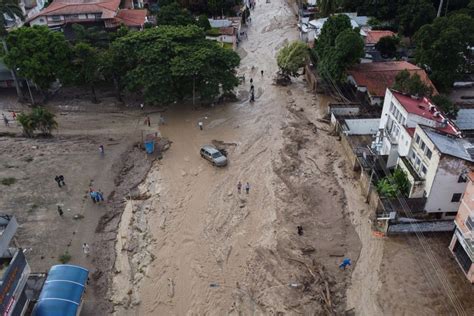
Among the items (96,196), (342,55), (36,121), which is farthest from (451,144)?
(36,121)

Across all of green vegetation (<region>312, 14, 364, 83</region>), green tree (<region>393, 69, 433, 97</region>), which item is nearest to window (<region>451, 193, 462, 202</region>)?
green tree (<region>393, 69, 433, 97</region>)

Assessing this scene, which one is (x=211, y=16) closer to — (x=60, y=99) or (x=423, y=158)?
(x=60, y=99)

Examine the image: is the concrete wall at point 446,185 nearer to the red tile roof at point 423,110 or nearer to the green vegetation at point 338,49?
the red tile roof at point 423,110

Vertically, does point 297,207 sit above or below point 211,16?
below

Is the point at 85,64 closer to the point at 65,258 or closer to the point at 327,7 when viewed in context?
the point at 65,258

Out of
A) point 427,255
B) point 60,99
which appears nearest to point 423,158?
point 427,255

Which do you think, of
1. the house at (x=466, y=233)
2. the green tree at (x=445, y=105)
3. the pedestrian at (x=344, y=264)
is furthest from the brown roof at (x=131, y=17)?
the house at (x=466, y=233)
